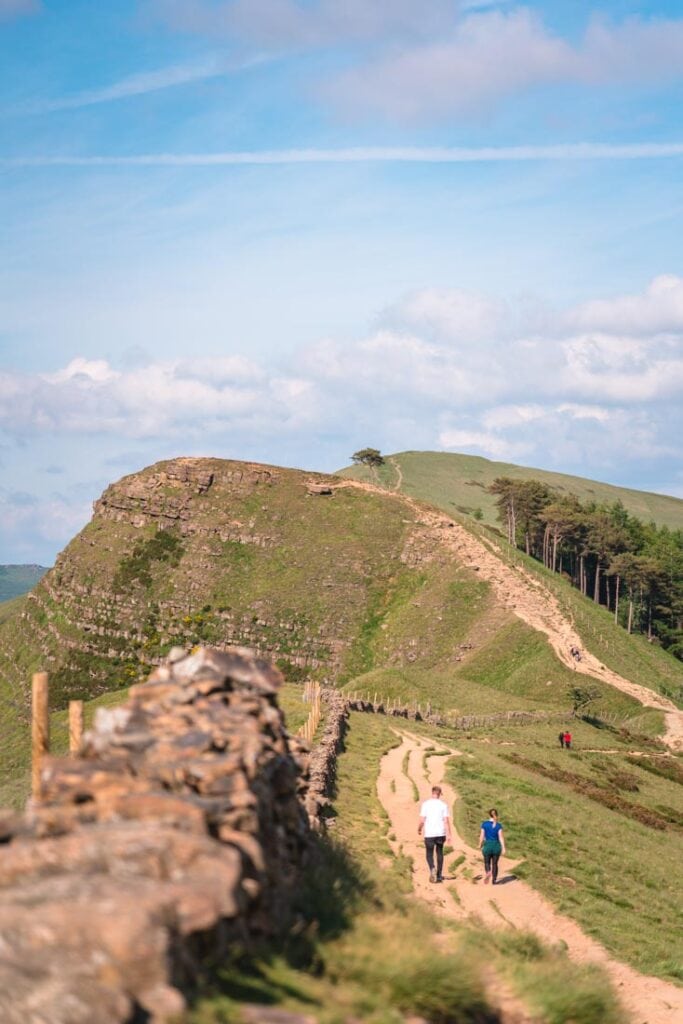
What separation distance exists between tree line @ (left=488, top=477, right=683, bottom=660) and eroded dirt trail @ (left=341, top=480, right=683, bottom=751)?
22.4 meters

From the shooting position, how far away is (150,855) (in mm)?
9375

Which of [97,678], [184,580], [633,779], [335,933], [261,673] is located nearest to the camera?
[335,933]

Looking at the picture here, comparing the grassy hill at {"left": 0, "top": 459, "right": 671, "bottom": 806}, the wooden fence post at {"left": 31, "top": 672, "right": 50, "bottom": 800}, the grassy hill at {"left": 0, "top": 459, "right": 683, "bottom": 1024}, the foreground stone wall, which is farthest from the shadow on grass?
the grassy hill at {"left": 0, "top": 459, "right": 671, "bottom": 806}

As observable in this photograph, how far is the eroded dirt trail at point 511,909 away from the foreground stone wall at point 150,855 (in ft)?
29.1

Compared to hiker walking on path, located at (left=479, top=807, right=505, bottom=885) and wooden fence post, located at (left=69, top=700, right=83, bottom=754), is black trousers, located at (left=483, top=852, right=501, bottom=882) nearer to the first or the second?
hiker walking on path, located at (left=479, top=807, right=505, bottom=885)

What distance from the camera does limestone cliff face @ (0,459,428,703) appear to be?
437 feet

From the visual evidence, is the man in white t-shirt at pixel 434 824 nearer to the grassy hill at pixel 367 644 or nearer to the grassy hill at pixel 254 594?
the grassy hill at pixel 367 644

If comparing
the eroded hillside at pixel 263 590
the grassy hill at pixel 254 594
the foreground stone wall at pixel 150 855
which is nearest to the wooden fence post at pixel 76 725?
the foreground stone wall at pixel 150 855

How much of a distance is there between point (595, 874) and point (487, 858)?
6976 millimetres

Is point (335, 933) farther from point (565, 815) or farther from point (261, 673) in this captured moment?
point (565, 815)

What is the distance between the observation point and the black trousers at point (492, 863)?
93.2 feet

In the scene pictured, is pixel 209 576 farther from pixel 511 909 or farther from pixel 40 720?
pixel 40 720

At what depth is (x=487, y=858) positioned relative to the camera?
28.6 m

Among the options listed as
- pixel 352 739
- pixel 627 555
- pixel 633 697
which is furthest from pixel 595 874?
pixel 627 555
